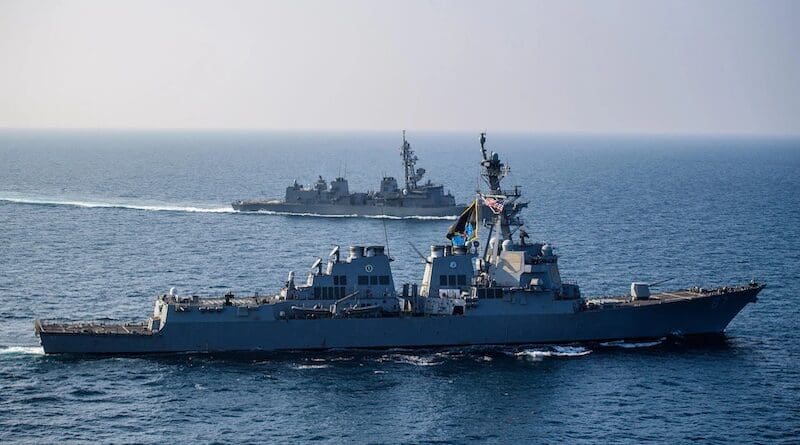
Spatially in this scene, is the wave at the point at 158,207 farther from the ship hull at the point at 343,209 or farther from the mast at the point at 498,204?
the mast at the point at 498,204

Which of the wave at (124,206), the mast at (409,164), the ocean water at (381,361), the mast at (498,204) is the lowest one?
the ocean water at (381,361)

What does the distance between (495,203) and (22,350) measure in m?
25.2

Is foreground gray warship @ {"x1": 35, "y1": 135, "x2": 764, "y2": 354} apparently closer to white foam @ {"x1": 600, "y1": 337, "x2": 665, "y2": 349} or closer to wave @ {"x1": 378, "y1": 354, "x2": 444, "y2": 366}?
white foam @ {"x1": 600, "y1": 337, "x2": 665, "y2": 349}

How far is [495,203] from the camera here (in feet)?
171

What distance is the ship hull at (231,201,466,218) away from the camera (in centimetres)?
10231

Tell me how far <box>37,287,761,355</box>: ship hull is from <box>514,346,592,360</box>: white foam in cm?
79

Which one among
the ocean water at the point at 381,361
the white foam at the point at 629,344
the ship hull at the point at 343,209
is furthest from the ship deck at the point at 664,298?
the ship hull at the point at 343,209

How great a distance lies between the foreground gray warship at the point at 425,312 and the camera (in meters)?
48.3

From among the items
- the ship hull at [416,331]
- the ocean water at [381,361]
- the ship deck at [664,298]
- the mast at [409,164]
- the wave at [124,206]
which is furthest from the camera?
the wave at [124,206]

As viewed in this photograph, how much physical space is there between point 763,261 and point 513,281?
28.9 m

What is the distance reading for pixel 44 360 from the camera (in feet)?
153

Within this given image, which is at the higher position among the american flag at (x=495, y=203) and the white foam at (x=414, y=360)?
the american flag at (x=495, y=203)

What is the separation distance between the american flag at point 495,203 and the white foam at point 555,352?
7624 mm

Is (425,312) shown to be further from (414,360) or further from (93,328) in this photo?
(93,328)
